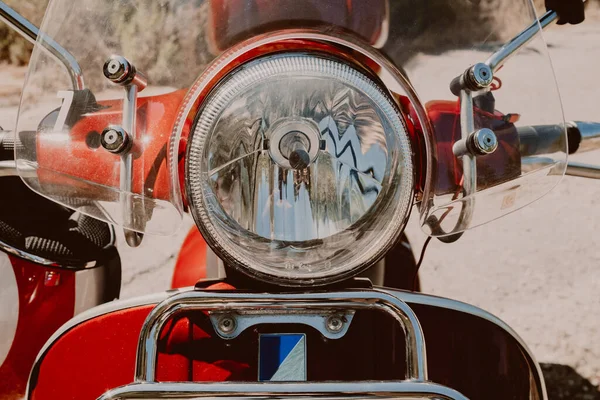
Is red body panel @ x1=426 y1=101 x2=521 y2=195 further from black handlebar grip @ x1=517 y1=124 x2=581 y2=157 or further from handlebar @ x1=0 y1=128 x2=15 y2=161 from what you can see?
handlebar @ x1=0 y1=128 x2=15 y2=161

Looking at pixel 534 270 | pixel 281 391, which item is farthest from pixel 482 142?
pixel 534 270

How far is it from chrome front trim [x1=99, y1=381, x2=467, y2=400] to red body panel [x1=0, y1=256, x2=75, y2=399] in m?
0.74

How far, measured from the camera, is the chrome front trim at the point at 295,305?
0.68 metres

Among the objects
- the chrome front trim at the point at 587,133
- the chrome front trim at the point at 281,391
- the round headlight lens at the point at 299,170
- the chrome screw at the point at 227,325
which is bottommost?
the chrome front trim at the point at 281,391

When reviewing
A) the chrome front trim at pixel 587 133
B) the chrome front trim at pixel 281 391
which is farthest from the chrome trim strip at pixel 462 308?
the chrome front trim at pixel 587 133

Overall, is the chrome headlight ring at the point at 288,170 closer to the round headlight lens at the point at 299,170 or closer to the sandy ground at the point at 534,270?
the round headlight lens at the point at 299,170

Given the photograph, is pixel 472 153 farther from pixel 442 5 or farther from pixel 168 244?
pixel 168 244

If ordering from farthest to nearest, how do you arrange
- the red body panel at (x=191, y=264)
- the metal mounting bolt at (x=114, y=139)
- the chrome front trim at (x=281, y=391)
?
the red body panel at (x=191, y=264)
the metal mounting bolt at (x=114, y=139)
the chrome front trim at (x=281, y=391)

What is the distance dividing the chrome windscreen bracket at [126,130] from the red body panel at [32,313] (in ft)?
1.99

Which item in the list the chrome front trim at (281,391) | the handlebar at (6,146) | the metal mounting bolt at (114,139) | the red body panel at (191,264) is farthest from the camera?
the red body panel at (191,264)

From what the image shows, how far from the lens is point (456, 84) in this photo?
758mm

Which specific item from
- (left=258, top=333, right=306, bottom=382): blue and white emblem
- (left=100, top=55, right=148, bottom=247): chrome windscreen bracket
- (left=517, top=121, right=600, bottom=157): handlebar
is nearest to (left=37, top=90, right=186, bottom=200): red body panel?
(left=100, top=55, right=148, bottom=247): chrome windscreen bracket

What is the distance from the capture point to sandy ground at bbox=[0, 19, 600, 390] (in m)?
→ 1.84

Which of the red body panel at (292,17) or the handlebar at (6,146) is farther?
the handlebar at (6,146)
